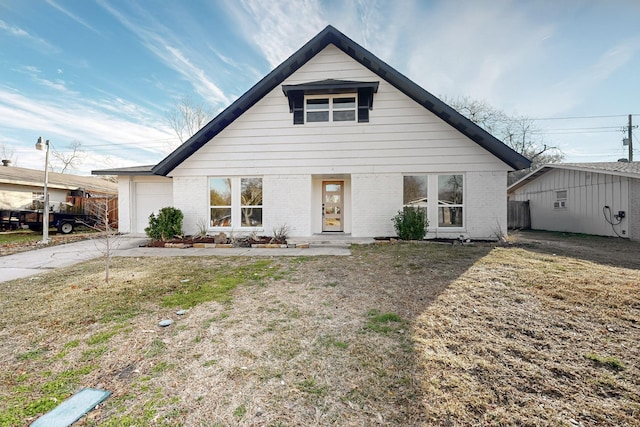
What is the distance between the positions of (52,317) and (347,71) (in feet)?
32.8

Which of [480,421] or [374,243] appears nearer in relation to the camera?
[480,421]

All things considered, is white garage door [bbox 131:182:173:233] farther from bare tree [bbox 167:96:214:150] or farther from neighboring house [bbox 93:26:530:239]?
bare tree [bbox 167:96:214:150]

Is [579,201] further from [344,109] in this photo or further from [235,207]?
[235,207]

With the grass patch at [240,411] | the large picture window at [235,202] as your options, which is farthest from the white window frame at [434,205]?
the grass patch at [240,411]

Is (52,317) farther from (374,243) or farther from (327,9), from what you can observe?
(327,9)

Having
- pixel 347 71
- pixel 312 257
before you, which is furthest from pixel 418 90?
pixel 312 257

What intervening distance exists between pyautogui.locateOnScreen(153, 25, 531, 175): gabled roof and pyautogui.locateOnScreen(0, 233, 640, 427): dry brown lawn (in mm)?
4877

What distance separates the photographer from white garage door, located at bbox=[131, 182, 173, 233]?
11719 mm

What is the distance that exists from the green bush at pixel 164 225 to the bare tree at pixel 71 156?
33.8m

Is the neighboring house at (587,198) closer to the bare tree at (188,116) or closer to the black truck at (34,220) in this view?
the black truck at (34,220)

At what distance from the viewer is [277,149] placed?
385 inches

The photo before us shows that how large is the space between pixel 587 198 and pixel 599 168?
5.23 ft

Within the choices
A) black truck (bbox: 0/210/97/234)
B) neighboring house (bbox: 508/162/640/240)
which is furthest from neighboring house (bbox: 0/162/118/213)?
neighboring house (bbox: 508/162/640/240)

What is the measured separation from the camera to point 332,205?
11031 mm
